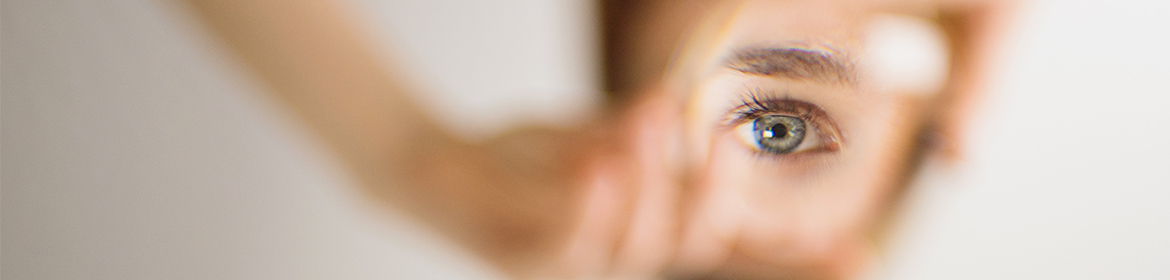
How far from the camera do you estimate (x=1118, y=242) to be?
29 centimetres

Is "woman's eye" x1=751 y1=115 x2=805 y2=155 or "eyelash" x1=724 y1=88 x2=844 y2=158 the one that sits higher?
"eyelash" x1=724 y1=88 x2=844 y2=158

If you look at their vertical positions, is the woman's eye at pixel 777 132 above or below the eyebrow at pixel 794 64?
below

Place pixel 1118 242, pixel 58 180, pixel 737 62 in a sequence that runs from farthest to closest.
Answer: pixel 58 180 < pixel 1118 242 < pixel 737 62

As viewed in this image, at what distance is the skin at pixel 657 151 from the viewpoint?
0.17m

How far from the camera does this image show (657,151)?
0.57 ft

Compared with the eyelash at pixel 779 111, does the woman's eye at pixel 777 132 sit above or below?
below

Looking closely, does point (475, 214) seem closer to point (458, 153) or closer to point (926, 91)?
point (458, 153)

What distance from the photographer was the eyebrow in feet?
0.54

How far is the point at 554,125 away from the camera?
22cm

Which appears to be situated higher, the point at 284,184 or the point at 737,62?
the point at 737,62

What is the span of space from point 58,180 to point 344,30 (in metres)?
0.32

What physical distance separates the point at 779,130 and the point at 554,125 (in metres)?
0.08

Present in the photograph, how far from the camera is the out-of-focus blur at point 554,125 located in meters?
0.19

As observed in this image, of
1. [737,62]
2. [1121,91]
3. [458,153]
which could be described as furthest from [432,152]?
[1121,91]
